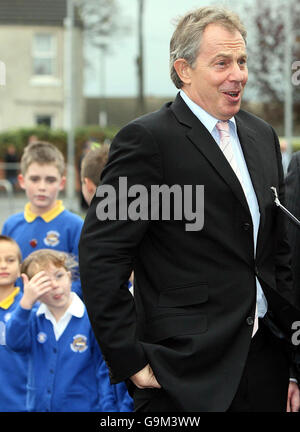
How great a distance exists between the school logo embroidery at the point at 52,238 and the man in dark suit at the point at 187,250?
270 cm

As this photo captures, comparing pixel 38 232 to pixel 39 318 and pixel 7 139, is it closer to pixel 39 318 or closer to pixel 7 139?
pixel 39 318

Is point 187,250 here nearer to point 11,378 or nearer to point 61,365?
point 61,365

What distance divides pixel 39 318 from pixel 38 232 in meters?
1.21

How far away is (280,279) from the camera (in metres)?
3.33

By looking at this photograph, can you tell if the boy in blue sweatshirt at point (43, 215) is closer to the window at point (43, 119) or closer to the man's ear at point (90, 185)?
the man's ear at point (90, 185)

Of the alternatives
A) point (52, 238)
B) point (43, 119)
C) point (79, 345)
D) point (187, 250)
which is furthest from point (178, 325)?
point (43, 119)

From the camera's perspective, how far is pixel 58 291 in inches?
182

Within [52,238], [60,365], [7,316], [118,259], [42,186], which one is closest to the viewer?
[118,259]

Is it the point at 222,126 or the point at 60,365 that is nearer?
the point at 222,126

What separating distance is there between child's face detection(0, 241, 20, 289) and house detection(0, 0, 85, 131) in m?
34.9

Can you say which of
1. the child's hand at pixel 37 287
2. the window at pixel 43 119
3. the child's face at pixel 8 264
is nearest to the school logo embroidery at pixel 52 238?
the child's face at pixel 8 264

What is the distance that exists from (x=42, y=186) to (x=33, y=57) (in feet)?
115

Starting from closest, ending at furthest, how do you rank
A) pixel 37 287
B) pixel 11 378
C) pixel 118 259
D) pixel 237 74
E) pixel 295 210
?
pixel 118 259, pixel 237 74, pixel 295 210, pixel 37 287, pixel 11 378

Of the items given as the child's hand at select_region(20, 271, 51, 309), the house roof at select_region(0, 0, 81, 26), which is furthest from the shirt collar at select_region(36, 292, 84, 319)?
the house roof at select_region(0, 0, 81, 26)
